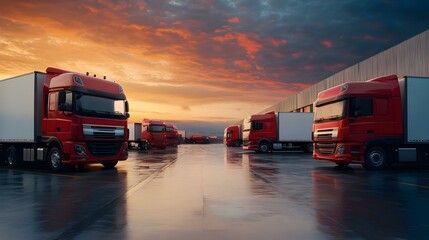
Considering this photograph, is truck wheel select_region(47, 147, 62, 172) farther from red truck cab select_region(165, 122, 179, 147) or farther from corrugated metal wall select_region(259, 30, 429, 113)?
red truck cab select_region(165, 122, 179, 147)

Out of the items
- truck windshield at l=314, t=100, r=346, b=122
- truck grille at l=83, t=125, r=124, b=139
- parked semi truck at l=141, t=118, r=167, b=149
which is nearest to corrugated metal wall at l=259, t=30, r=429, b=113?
truck windshield at l=314, t=100, r=346, b=122

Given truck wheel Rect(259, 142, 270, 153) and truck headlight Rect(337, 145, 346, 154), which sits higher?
truck headlight Rect(337, 145, 346, 154)

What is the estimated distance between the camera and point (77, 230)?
5832mm

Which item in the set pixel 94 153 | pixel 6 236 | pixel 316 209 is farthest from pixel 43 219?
pixel 94 153

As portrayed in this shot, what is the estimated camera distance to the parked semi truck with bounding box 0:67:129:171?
14.6 meters

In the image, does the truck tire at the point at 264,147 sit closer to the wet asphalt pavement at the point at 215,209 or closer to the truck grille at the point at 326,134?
the truck grille at the point at 326,134

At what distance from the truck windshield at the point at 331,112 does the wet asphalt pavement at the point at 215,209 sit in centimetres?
435

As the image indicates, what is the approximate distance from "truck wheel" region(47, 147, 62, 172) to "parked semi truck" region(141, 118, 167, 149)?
2438 cm

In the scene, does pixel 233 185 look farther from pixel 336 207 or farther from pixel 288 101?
pixel 288 101

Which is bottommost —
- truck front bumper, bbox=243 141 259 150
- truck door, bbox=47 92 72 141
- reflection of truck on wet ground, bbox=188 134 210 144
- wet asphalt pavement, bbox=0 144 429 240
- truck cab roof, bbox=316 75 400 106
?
reflection of truck on wet ground, bbox=188 134 210 144

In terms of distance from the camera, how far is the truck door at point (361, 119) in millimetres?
15578

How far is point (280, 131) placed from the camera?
33.1 m

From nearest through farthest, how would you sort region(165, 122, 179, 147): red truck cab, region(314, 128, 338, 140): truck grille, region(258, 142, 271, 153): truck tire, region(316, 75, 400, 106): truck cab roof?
region(316, 75, 400, 106): truck cab roof, region(314, 128, 338, 140): truck grille, region(258, 142, 271, 153): truck tire, region(165, 122, 179, 147): red truck cab

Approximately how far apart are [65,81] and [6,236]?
10137mm
